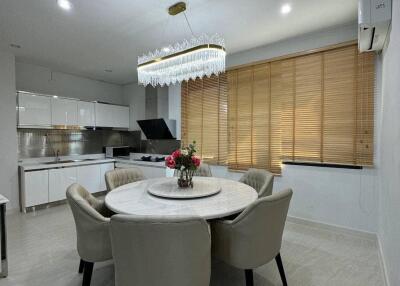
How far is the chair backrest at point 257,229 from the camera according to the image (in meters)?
1.58

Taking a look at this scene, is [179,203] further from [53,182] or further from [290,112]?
[53,182]

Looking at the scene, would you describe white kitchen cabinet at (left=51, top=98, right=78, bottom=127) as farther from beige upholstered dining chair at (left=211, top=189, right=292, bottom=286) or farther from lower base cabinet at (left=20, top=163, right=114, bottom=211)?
beige upholstered dining chair at (left=211, top=189, right=292, bottom=286)

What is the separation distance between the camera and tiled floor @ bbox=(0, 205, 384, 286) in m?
2.06

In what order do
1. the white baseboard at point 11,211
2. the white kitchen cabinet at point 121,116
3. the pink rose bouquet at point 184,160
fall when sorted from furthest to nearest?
the white kitchen cabinet at point 121,116
the white baseboard at point 11,211
the pink rose bouquet at point 184,160

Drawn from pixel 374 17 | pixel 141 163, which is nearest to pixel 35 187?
pixel 141 163

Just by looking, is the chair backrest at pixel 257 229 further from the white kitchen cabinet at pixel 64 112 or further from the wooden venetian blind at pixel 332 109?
the white kitchen cabinet at pixel 64 112

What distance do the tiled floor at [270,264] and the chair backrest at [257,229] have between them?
1.80ft

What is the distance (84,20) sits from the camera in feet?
8.64

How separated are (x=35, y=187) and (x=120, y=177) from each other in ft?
6.54

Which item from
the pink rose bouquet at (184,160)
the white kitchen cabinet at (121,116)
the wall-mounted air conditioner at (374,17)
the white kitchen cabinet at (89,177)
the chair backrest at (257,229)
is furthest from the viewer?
the white kitchen cabinet at (121,116)

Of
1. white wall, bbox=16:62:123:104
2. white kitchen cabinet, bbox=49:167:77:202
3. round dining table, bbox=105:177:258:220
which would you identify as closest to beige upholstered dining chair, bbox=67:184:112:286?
round dining table, bbox=105:177:258:220

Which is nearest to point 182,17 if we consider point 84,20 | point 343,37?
point 84,20

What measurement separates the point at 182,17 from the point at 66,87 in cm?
340

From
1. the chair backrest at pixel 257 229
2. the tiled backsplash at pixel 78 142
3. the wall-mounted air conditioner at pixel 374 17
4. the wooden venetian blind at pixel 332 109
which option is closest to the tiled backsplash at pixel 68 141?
the tiled backsplash at pixel 78 142
